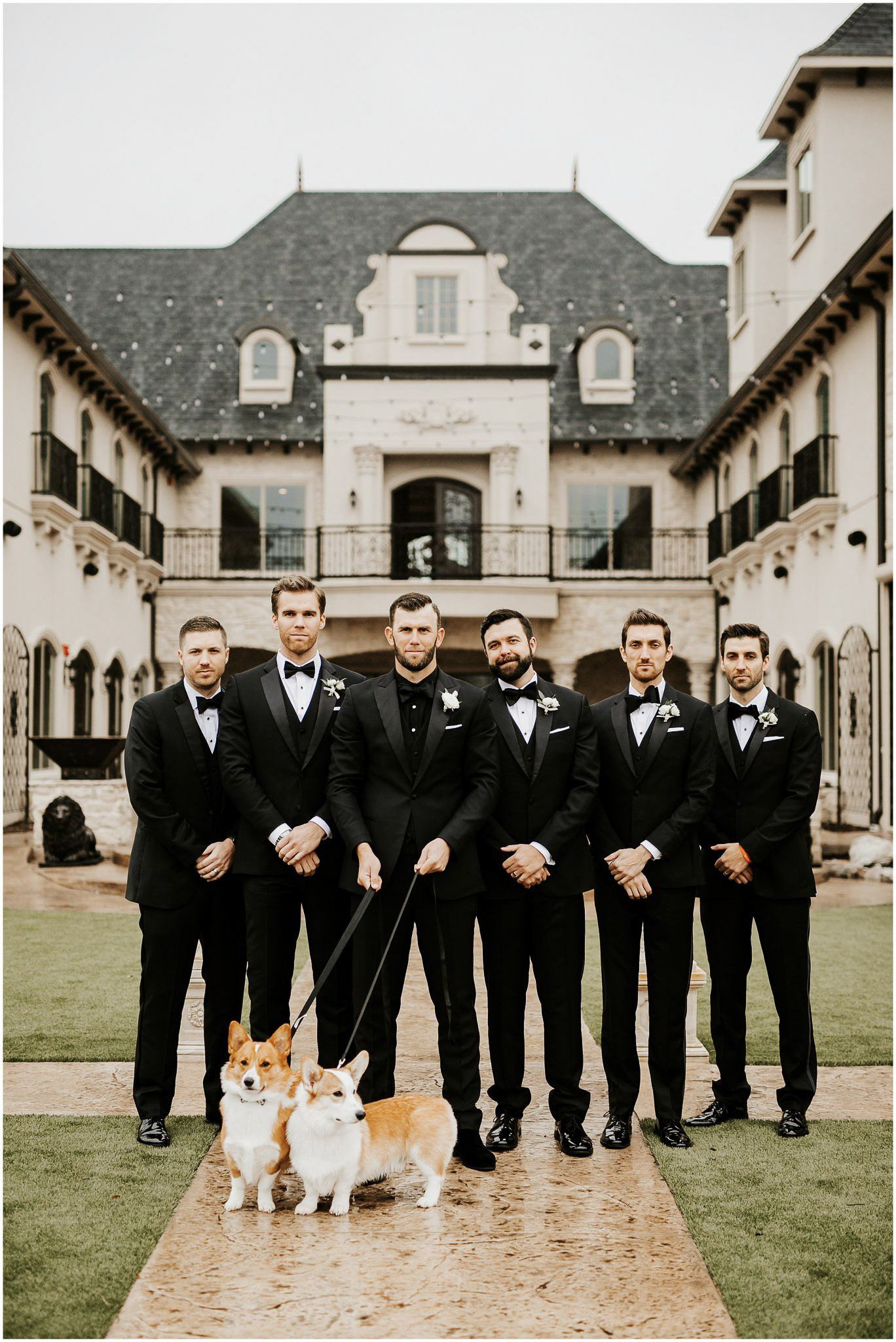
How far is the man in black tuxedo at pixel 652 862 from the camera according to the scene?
212 inches

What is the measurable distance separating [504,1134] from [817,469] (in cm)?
1405

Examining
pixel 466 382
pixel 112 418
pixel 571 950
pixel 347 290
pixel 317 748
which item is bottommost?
pixel 571 950

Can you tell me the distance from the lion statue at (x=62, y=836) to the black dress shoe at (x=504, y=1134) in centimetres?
1080

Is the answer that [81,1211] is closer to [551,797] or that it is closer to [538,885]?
[538,885]

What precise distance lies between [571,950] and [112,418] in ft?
62.1

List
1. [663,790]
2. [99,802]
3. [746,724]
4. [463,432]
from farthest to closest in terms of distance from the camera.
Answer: [463,432] < [99,802] < [746,724] < [663,790]

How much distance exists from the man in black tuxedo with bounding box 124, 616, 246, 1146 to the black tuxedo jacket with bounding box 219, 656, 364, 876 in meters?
0.12

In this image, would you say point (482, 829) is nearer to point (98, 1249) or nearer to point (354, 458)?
point (98, 1249)

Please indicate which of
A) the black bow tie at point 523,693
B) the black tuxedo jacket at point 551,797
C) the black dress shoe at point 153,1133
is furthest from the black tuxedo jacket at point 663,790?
the black dress shoe at point 153,1133

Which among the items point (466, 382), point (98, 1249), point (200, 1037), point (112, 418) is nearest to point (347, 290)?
point (466, 382)

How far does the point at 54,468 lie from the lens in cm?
1859

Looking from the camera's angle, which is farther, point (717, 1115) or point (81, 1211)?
point (717, 1115)

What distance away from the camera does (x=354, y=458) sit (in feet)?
86.8

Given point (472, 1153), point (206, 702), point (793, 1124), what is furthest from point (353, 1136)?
point (793, 1124)
